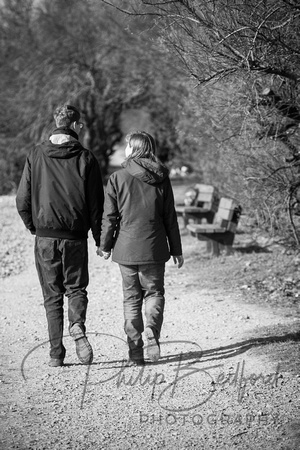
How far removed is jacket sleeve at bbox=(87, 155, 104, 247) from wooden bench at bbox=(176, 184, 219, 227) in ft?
19.6

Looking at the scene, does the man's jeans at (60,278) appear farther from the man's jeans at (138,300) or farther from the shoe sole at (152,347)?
the shoe sole at (152,347)

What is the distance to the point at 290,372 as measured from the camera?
17.0 feet

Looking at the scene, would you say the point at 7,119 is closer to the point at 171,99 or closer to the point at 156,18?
the point at 171,99

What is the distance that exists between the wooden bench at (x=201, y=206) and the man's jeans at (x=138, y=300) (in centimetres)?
603

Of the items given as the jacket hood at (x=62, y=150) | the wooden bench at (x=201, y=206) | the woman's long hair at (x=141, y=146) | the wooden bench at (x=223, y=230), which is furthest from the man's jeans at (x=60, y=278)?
the wooden bench at (x=201, y=206)

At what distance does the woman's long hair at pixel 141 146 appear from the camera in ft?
17.5

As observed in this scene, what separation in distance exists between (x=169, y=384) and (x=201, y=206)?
7497 mm

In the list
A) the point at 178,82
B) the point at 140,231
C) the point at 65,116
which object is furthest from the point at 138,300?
the point at 178,82

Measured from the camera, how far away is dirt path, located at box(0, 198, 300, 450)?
4184mm

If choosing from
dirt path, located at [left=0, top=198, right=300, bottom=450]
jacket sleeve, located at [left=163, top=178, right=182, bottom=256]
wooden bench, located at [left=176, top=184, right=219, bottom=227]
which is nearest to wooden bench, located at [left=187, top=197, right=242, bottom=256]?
wooden bench, located at [left=176, top=184, right=219, bottom=227]

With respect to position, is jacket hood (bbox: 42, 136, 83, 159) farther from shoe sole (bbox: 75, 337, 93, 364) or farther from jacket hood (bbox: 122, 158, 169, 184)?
shoe sole (bbox: 75, 337, 93, 364)

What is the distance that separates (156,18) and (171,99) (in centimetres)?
1125

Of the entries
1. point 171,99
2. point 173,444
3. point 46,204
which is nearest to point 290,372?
point 173,444

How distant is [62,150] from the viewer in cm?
532
